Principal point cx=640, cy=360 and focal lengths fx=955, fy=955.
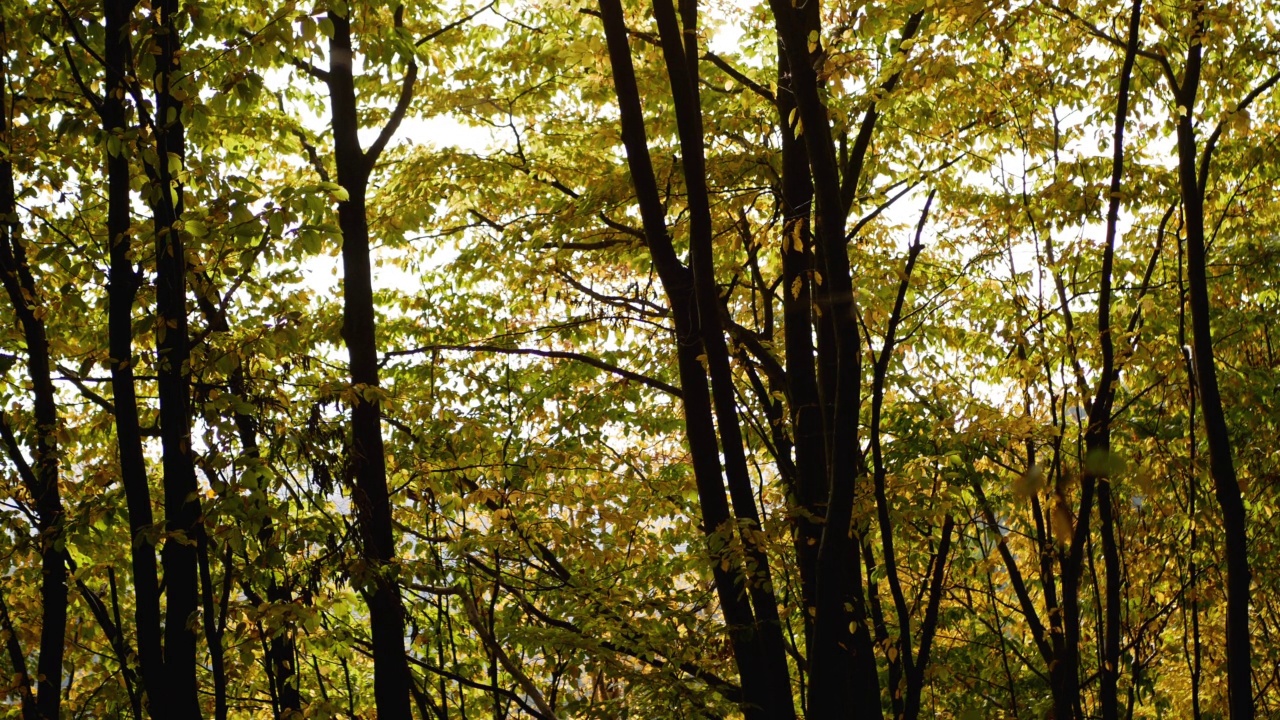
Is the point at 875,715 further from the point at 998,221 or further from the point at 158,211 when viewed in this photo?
the point at 158,211

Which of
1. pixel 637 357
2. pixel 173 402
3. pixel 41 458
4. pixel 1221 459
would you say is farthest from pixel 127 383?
pixel 637 357

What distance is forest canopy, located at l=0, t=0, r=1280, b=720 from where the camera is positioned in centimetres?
347

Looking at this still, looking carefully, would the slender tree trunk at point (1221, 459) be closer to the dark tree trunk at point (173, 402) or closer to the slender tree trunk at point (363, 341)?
the dark tree trunk at point (173, 402)

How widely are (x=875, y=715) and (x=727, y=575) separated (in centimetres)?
109

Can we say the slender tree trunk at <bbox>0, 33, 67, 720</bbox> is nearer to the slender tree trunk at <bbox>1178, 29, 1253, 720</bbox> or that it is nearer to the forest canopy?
the forest canopy

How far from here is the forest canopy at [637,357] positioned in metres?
3.47

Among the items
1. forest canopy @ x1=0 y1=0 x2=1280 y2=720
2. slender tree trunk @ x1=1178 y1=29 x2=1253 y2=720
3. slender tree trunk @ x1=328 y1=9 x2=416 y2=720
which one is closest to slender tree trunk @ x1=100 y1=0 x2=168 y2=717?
forest canopy @ x1=0 y1=0 x2=1280 y2=720

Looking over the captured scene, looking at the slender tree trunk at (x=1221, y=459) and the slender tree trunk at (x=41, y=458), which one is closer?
the slender tree trunk at (x=1221, y=459)

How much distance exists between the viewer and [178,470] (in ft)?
10.9

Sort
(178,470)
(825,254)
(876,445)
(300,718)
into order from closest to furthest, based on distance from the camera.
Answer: (825,254), (178,470), (876,445), (300,718)

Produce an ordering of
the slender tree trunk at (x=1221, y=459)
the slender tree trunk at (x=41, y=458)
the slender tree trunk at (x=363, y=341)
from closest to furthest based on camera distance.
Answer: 1. the slender tree trunk at (x=1221, y=459)
2. the slender tree trunk at (x=41, y=458)
3. the slender tree trunk at (x=363, y=341)

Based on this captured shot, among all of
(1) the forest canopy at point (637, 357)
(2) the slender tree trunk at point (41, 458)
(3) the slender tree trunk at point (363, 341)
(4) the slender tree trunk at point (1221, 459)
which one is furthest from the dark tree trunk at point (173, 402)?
(4) the slender tree trunk at point (1221, 459)

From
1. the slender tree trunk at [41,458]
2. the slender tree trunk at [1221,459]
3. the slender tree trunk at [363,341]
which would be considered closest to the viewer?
the slender tree trunk at [1221,459]

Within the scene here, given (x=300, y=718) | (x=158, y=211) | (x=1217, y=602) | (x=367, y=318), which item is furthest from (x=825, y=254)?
(x=1217, y=602)
